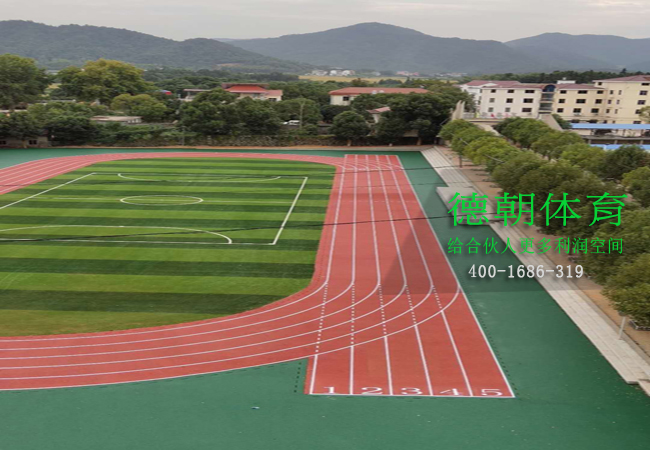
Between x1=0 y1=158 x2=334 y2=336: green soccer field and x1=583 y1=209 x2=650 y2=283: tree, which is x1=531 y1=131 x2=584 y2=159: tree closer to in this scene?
x1=0 y1=158 x2=334 y2=336: green soccer field

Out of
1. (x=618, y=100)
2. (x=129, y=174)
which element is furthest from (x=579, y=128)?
(x=129, y=174)

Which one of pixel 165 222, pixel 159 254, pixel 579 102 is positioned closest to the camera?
pixel 159 254

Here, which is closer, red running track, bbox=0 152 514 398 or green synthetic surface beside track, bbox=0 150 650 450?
green synthetic surface beside track, bbox=0 150 650 450

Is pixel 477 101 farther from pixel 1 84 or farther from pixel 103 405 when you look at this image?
pixel 103 405

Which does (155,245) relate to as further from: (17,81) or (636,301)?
(17,81)

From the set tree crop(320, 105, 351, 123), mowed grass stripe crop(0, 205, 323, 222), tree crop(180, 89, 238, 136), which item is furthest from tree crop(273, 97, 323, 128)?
mowed grass stripe crop(0, 205, 323, 222)

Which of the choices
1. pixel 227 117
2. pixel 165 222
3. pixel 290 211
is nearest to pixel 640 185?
pixel 290 211
